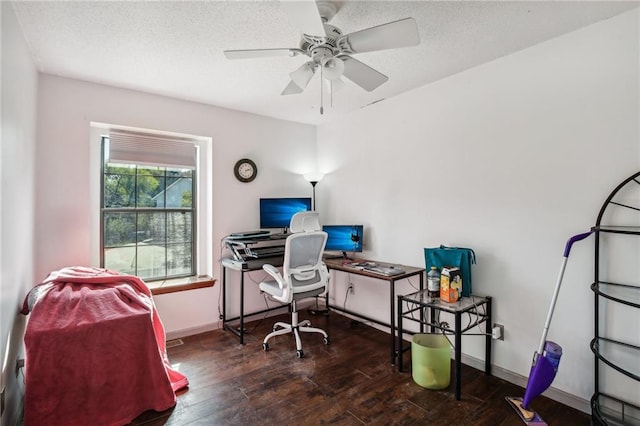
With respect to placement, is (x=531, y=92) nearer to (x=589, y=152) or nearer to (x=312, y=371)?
(x=589, y=152)

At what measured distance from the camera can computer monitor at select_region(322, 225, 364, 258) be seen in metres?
3.53

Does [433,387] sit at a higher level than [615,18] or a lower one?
lower

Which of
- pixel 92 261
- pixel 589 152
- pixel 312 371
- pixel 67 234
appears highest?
pixel 589 152

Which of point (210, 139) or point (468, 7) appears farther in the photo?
point (210, 139)

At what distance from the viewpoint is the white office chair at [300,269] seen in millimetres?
2900

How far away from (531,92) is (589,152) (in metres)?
0.58

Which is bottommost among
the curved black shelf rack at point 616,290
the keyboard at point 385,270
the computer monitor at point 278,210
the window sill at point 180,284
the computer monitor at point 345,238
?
the window sill at point 180,284

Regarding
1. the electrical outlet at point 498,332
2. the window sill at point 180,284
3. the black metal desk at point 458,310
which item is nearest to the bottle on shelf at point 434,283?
the black metal desk at point 458,310

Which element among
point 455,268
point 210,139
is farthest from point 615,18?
point 210,139

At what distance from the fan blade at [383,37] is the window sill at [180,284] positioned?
270 centimetres

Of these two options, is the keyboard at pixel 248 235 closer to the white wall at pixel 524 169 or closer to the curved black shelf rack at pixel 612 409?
the white wall at pixel 524 169

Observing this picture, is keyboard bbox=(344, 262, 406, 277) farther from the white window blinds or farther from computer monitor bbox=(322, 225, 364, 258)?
the white window blinds

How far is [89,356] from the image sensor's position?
6.13ft

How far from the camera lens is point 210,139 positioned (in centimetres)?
358
